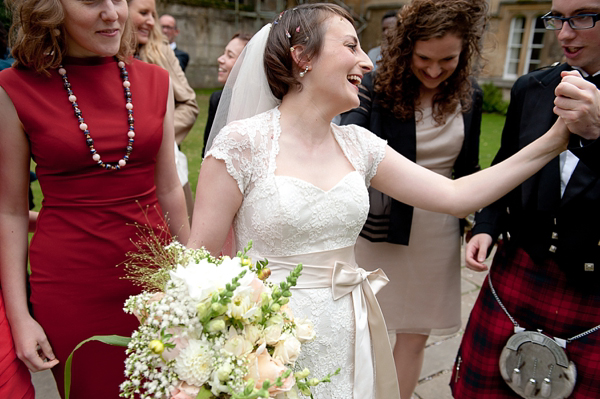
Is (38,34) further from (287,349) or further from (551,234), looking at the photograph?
(551,234)

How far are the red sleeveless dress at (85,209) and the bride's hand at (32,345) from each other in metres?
0.05

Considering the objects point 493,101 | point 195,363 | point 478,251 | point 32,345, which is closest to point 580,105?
point 478,251

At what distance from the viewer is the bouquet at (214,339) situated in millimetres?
1062

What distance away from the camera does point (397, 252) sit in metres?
2.77

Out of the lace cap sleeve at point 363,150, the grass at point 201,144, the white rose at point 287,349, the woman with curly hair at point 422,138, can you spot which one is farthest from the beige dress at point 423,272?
the grass at point 201,144

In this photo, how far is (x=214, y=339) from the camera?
1106mm

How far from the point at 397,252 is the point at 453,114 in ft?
2.83

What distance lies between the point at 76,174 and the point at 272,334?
116 centimetres

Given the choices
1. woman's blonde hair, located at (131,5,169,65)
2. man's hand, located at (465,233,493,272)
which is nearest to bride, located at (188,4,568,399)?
man's hand, located at (465,233,493,272)

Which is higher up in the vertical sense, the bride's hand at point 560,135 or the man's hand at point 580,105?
the man's hand at point 580,105

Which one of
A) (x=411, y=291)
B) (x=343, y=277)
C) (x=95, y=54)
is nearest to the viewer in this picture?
(x=343, y=277)

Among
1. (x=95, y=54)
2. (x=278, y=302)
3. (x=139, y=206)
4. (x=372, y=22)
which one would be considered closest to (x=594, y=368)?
(x=278, y=302)

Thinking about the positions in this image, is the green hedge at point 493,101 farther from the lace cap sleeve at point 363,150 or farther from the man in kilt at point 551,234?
the lace cap sleeve at point 363,150

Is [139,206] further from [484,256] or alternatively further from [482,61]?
[482,61]
